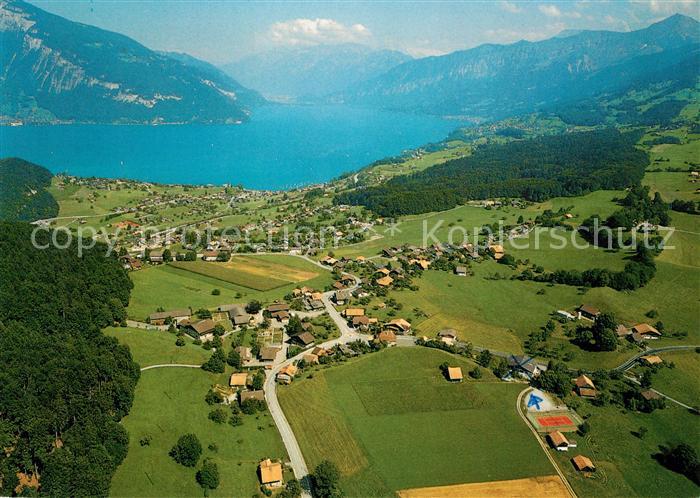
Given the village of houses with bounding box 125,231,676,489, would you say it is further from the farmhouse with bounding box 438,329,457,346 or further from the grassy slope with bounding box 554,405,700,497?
the grassy slope with bounding box 554,405,700,497

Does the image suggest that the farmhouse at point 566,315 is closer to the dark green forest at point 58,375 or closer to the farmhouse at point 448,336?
the farmhouse at point 448,336

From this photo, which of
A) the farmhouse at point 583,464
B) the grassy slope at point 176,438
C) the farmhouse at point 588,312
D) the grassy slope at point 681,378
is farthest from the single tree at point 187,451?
the farmhouse at point 588,312

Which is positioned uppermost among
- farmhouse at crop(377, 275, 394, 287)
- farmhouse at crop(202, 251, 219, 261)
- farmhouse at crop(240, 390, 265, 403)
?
farmhouse at crop(202, 251, 219, 261)

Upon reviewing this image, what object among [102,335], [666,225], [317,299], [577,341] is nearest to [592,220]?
[666,225]

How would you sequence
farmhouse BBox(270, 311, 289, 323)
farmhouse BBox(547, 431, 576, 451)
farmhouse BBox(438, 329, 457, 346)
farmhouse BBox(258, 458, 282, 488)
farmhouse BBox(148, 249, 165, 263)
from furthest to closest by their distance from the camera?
1. farmhouse BBox(148, 249, 165, 263)
2. farmhouse BBox(270, 311, 289, 323)
3. farmhouse BBox(438, 329, 457, 346)
4. farmhouse BBox(547, 431, 576, 451)
5. farmhouse BBox(258, 458, 282, 488)

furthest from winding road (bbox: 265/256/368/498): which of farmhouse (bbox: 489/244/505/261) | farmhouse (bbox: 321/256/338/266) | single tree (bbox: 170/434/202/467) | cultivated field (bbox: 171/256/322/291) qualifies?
farmhouse (bbox: 489/244/505/261)

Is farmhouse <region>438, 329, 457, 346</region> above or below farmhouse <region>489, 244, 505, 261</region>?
below

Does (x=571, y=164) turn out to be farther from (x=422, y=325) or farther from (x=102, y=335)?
(x=102, y=335)
